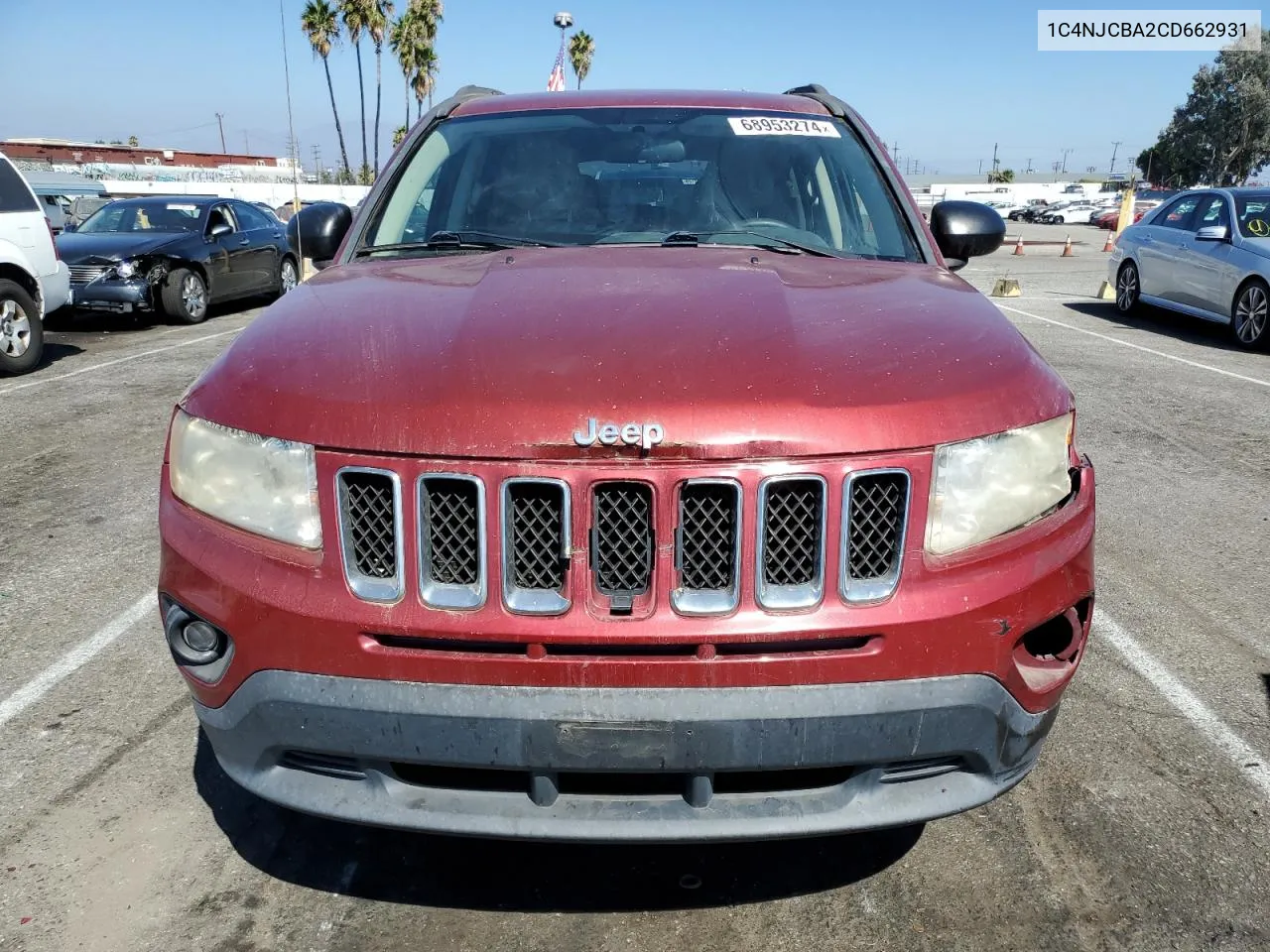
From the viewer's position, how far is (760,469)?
1835mm

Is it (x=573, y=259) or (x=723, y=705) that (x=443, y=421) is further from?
(x=573, y=259)

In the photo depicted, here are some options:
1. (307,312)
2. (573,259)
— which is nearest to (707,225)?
(573,259)

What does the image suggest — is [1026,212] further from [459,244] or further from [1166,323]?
[459,244]

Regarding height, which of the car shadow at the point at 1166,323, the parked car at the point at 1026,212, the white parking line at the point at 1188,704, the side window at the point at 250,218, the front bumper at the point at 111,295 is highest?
the side window at the point at 250,218

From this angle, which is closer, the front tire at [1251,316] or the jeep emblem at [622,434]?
the jeep emblem at [622,434]

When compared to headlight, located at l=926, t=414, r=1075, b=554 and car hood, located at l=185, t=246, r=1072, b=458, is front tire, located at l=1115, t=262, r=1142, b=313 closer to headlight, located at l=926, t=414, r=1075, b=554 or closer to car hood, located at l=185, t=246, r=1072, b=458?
car hood, located at l=185, t=246, r=1072, b=458

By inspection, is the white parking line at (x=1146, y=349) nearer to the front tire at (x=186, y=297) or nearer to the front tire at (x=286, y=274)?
the front tire at (x=286, y=274)

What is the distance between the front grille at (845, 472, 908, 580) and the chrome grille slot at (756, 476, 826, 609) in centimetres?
6

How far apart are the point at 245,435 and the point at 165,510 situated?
0.94 ft

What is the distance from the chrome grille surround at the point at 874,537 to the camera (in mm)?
1888

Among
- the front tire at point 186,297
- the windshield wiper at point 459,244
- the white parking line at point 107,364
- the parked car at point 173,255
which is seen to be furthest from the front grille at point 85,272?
the windshield wiper at point 459,244

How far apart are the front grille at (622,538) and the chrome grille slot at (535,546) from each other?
60 mm

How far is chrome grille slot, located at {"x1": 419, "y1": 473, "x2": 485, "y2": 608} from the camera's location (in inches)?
73.5

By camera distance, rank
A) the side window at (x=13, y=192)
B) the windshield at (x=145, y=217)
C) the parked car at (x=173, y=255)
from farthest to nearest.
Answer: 1. the windshield at (x=145, y=217)
2. the parked car at (x=173, y=255)
3. the side window at (x=13, y=192)
